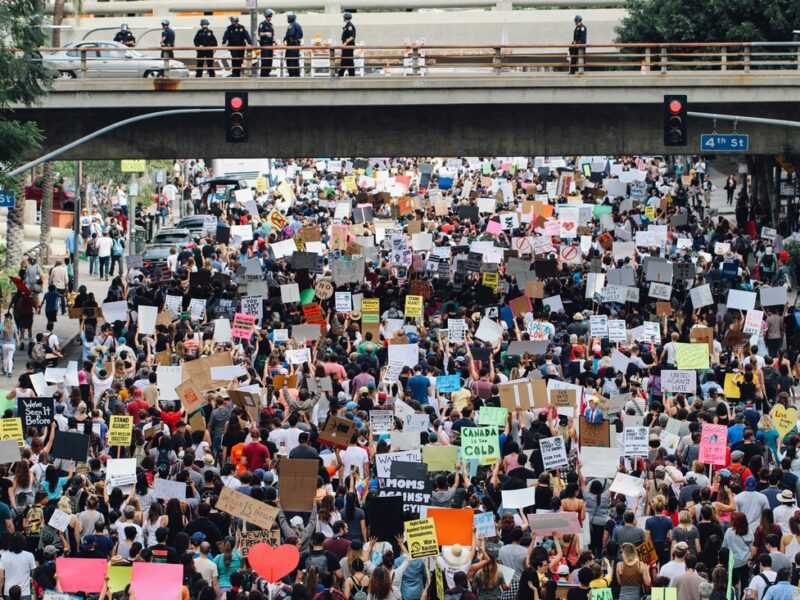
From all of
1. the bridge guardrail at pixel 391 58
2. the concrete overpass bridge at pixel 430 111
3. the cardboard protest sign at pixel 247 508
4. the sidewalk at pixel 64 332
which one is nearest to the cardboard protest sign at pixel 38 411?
the cardboard protest sign at pixel 247 508

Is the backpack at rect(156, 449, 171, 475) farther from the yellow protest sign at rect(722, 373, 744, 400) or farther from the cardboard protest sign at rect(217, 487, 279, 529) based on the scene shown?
the yellow protest sign at rect(722, 373, 744, 400)

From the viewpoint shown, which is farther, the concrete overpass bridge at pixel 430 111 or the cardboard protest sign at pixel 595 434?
the concrete overpass bridge at pixel 430 111

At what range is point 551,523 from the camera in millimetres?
14641

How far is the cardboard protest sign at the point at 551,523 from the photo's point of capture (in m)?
14.6

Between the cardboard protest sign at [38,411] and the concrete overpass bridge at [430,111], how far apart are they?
51.5 ft

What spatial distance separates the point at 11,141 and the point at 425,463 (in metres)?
11.8

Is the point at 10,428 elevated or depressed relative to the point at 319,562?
elevated

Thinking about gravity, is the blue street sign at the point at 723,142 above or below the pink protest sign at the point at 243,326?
above

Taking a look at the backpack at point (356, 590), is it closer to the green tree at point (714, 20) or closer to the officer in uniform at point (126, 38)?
the officer in uniform at point (126, 38)

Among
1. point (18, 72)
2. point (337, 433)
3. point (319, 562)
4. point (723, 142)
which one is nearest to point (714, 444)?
point (337, 433)

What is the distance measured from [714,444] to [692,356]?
5572 millimetres

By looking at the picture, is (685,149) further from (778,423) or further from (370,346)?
(778,423)

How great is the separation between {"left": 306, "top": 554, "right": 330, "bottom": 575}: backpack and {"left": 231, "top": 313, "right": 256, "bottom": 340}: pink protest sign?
11.1 m

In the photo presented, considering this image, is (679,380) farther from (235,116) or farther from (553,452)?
(235,116)
